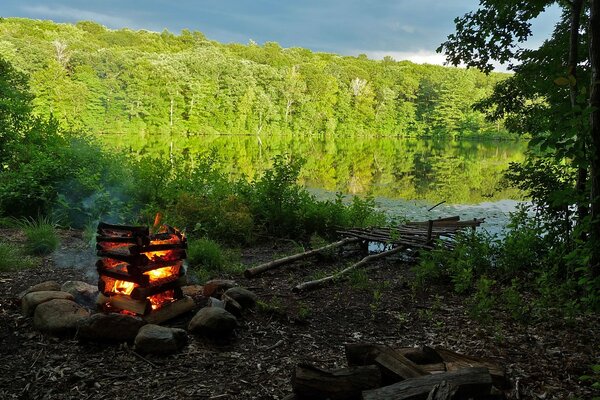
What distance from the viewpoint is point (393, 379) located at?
3.22m

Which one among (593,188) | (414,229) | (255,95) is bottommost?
(414,229)

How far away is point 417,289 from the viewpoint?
651cm

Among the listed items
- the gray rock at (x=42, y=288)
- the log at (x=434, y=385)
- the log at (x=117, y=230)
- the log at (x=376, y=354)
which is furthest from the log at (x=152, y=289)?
the log at (x=434, y=385)

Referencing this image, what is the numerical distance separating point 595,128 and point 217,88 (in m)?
59.6

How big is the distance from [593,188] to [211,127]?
58.2 metres

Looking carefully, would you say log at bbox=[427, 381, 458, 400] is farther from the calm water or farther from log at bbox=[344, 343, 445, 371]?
the calm water

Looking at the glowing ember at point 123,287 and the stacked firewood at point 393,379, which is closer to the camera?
the stacked firewood at point 393,379

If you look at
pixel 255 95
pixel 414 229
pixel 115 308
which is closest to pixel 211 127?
pixel 255 95

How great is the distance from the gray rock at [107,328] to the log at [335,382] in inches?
76.4

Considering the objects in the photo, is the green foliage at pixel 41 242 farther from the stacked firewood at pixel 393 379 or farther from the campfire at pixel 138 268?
the stacked firewood at pixel 393 379

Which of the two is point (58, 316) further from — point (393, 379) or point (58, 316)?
point (393, 379)

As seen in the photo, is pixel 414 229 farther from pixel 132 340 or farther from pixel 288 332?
pixel 132 340

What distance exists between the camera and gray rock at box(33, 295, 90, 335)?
4363 millimetres

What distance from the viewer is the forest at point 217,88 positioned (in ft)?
159
